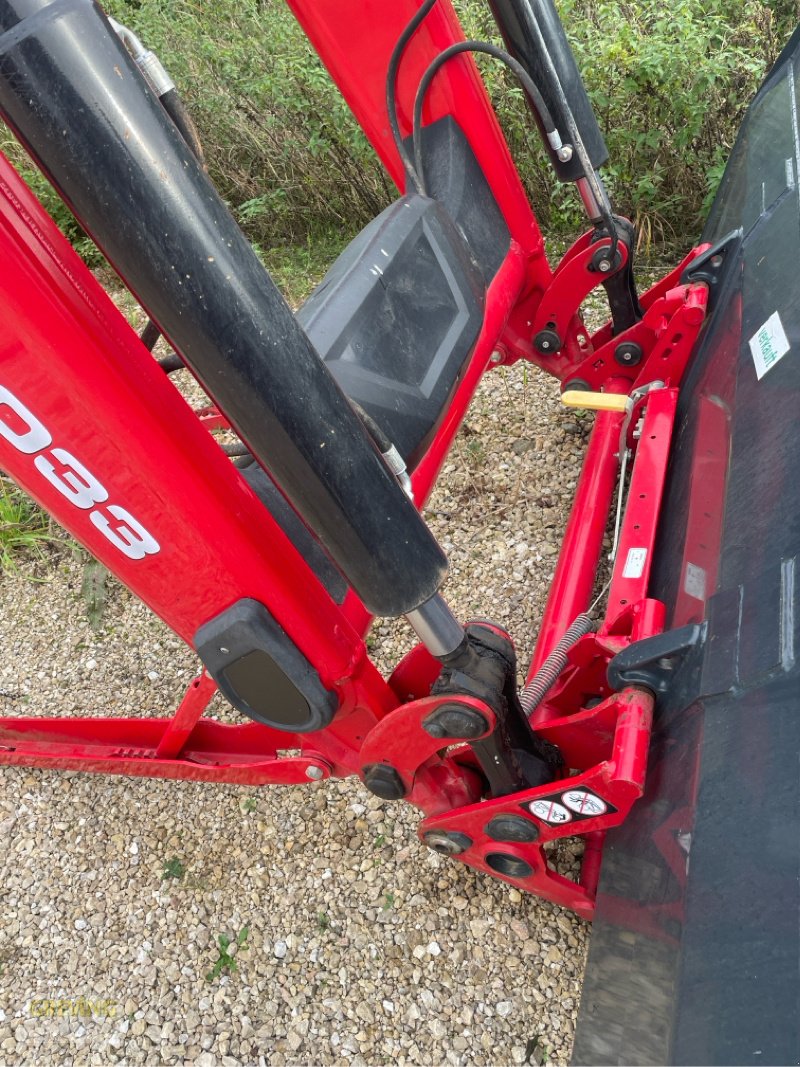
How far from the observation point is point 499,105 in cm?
351

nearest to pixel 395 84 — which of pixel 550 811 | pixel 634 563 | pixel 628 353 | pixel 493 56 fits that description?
pixel 493 56

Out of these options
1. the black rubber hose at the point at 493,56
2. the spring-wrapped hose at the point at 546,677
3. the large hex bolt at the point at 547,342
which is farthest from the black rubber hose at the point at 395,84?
the spring-wrapped hose at the point at 546,677

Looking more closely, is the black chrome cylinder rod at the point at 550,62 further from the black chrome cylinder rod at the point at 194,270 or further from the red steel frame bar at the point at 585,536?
the black chrome cylinder rod at the point at 194,270

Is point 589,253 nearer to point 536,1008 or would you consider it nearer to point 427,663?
point 427,663

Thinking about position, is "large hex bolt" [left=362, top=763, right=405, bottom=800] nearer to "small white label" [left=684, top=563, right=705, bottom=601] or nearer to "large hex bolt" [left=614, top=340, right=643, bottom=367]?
"small white label" [left=684, top=563, right=705, bottom=601]

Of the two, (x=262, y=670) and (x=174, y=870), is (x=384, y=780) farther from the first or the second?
(x=174, y=870)

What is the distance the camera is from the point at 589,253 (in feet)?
7.43

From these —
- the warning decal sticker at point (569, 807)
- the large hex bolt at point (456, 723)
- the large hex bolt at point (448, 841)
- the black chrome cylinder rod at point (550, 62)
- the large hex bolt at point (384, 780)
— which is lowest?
the large hex bolt at point (448, 841)

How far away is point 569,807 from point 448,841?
1.09 ft

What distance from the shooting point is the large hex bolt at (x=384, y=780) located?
5.09 feet

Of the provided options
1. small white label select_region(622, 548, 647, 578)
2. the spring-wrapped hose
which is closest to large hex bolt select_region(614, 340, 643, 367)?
small white label select_region(622, 548, 647, 578)

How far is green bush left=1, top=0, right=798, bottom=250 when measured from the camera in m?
3.11

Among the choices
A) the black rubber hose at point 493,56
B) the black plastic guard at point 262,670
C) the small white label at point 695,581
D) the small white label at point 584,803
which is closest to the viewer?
the black plastic guard at point 262,670

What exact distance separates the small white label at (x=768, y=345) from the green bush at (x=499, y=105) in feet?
5.71
